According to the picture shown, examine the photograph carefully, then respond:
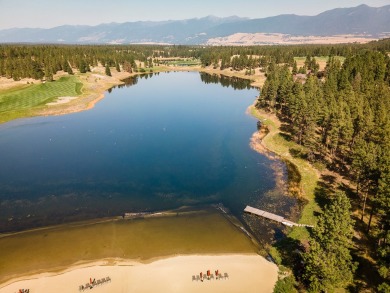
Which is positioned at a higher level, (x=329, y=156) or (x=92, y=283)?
(x=92, y=283)

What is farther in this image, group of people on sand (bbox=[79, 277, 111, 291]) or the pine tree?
group of people on sand (bbox=[79, 277, 111, 291])

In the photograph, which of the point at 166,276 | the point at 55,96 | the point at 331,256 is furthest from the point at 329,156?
the point at 55,96

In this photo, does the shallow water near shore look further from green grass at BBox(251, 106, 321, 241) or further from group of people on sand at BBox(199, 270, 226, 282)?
green grass at BBox(251, 106, 321, 241)

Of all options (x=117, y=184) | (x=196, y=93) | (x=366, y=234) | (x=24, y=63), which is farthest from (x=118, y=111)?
(x=366, y=234)

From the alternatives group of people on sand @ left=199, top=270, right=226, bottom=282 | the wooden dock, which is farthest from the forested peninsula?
group of people on sand @ left=199, top=270, right=226, bottom=282

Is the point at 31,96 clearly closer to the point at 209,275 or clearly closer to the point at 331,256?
the point at 209,275

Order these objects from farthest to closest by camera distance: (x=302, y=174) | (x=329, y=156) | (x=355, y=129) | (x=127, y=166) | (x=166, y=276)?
1. (x=329, y=156)
2. (x=355, y=129)
3. (x=127, y=166)
4. (x=302, y=174)
5. (x=166, y=276)

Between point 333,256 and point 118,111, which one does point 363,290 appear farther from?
point 118,111
